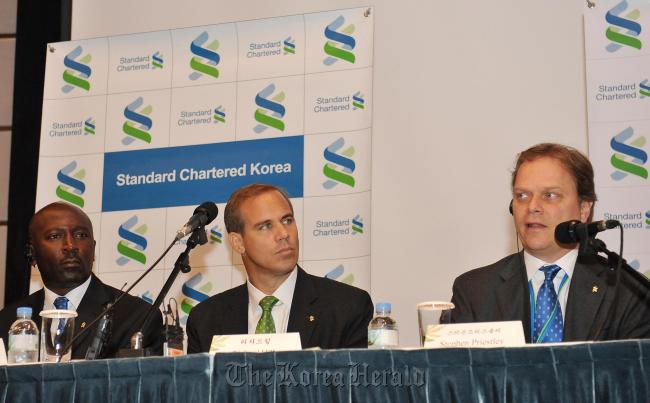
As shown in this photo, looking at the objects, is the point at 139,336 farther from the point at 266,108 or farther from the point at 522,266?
the point at 266,108

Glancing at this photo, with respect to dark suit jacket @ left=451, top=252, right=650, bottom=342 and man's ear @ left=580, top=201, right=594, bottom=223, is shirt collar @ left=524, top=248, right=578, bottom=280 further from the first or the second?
man's ear @ left=580, top=201, right=594, bottom=223

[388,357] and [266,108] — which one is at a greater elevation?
[266,108]

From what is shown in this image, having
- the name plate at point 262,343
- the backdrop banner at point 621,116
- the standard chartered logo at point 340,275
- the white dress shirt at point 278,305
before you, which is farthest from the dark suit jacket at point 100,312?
→ the backdrop banner at point 621,116

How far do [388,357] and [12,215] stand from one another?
3.75m

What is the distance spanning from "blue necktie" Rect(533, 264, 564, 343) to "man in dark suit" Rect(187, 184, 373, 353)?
781 millimetres

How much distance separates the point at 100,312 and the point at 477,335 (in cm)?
235

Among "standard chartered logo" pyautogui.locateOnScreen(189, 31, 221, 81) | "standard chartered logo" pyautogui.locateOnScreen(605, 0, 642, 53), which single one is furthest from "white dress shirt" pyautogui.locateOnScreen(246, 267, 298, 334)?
"standard chartered logo" pyautogui.locateOnScreen(605, 0, 642, 53)

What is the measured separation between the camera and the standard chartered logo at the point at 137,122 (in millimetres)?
5477

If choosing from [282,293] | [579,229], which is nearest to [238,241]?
[282,293]

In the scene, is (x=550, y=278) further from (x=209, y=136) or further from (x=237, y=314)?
(x=209, y=136)

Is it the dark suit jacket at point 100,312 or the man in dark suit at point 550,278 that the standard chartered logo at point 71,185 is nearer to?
the dark suit jacket at point 100,312

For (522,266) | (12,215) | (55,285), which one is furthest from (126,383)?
(12,215)

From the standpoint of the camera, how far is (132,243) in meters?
5.32

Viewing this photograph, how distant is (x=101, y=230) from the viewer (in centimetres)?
538
